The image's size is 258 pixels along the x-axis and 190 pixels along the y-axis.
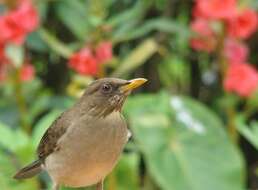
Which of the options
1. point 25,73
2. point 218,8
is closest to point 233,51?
point 218,8

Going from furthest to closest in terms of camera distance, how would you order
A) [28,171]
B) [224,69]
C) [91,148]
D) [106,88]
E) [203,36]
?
[203,36] < [224,69] < [28,171] < [106,88] < [91,148]

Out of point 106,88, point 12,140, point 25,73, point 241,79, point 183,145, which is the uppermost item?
point 106,88

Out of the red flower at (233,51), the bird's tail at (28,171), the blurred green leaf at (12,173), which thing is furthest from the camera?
the red flower at (233,51)

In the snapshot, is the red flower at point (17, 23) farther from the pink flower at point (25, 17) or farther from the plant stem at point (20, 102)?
the plant stem at point (20, 102)

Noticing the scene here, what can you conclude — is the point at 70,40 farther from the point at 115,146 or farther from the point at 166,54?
the point at 115,146

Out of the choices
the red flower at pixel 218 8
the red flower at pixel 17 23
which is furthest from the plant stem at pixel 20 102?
the red flower at pixel 218 8

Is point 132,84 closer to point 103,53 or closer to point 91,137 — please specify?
point 91,137

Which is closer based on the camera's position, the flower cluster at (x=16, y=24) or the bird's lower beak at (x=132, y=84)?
the bird's lower beak at (x=132, y=84)

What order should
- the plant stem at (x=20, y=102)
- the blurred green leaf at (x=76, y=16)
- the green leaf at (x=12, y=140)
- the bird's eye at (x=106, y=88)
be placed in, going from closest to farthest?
the bird's eye at (x=106, y=88)
the green leaf at (x=12, y=140)
the plant stem at (x=20, y=102)
the blurred green leaf at (x=76, y=16)
